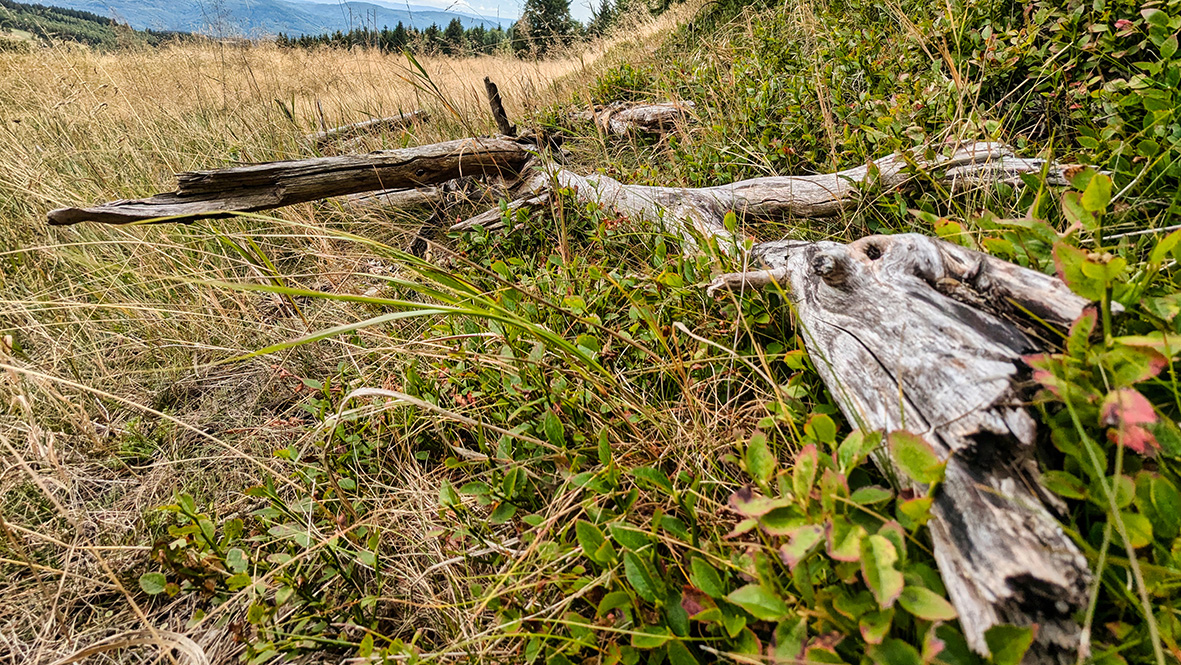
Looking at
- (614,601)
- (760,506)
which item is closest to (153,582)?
(614,601)

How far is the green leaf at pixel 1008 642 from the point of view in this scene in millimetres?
675

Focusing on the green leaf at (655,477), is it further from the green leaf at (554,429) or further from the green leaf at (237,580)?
the green leaf at (237,580)

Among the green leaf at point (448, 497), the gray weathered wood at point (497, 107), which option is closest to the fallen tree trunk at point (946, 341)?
the green leaf at point (448, 497)

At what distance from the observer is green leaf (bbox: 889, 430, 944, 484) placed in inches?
33.3

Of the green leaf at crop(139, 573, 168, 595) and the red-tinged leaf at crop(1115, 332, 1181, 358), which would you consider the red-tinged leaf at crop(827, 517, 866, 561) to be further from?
the green leaf at crop(139, 573, 168, 595)

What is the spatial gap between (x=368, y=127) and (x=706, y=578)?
521 centimetres

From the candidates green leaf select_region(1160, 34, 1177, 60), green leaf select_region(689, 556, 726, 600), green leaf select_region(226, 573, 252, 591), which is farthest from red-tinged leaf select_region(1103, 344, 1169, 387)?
green leaf select_region(226, 573, 252, 591)

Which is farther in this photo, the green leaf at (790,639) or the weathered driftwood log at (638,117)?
the weathered driftwood log at (638,117)

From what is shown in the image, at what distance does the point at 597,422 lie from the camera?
153cm

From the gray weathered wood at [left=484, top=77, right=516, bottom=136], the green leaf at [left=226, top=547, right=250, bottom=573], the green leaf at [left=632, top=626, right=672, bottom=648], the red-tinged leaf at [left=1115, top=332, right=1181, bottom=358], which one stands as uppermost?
the gray weathered wood at [left=484, top=77, right=516, bottom=136]

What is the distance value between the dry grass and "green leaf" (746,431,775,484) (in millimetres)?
805

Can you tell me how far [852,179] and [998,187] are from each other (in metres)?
0.48

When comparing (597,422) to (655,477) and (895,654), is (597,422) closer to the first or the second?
(655,477)

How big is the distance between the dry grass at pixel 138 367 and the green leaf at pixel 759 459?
80 centimetres
